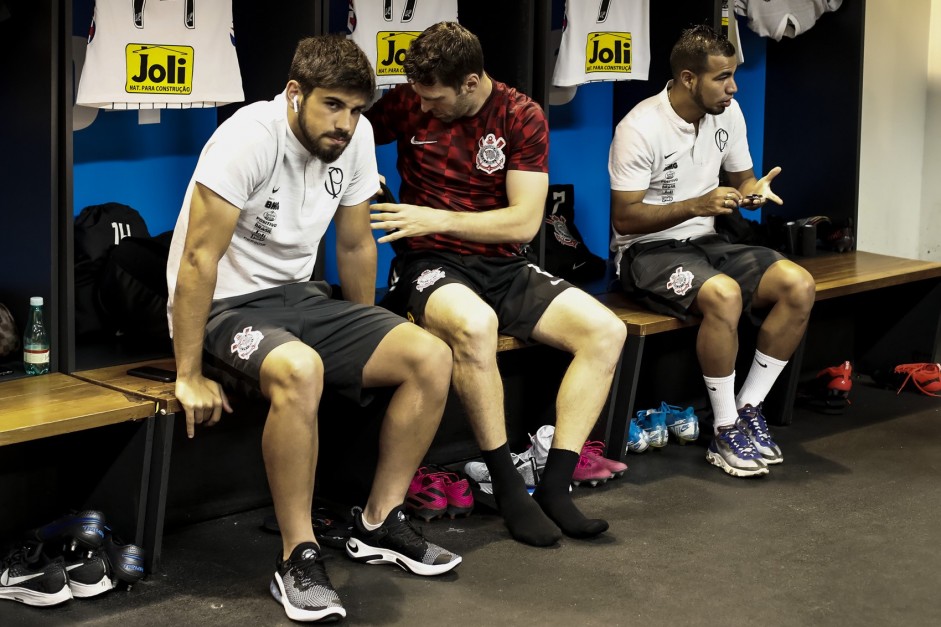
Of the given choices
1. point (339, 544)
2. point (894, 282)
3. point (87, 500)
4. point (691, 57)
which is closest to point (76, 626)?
point (87, 500)

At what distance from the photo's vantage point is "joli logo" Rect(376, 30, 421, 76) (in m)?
3.78

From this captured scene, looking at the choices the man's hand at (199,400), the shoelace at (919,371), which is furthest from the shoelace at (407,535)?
the shoelace at (919,371)

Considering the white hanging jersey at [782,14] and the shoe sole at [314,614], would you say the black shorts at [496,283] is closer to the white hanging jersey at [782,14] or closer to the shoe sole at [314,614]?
the shoe sole at [314,614]

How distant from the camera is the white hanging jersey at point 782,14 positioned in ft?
16.1

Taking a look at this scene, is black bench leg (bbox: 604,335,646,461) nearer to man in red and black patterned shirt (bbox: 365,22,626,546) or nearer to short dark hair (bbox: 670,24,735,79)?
man in red and black patterned shirt (bbox: 365,22,626,546)

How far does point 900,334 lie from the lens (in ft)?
15.9

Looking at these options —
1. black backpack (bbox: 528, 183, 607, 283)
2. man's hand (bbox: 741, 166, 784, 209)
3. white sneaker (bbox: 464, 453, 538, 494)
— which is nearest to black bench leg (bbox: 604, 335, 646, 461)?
white sneaker (bbox: 464, 453, 538, 494)

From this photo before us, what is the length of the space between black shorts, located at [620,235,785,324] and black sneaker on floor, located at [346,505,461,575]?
4.03ft

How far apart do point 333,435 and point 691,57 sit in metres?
1.62

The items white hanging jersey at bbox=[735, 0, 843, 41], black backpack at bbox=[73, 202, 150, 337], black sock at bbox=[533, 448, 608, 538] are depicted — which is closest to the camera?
black sock at bbox=[533, 448, 608, 538]

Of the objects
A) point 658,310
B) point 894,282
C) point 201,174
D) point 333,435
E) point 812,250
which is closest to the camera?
point 201,174

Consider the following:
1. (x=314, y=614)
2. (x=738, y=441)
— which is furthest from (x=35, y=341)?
(x=738, y=441)

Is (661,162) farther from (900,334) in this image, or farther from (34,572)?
(34,572)

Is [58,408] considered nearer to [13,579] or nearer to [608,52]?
[13,579]
